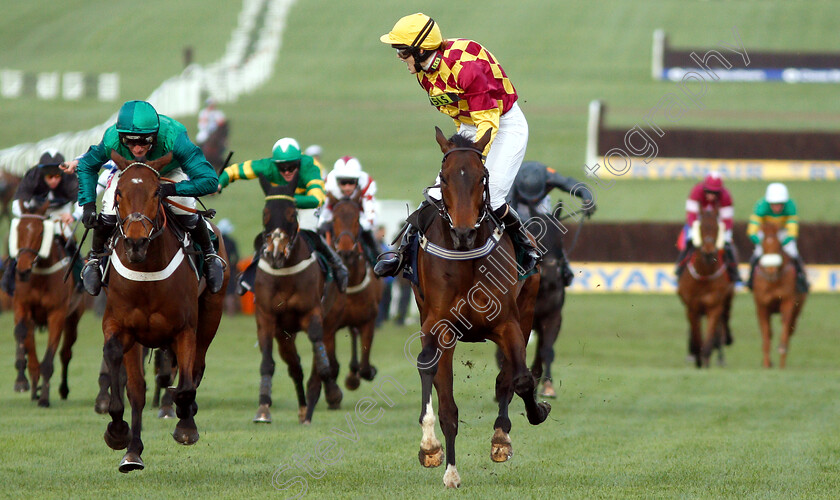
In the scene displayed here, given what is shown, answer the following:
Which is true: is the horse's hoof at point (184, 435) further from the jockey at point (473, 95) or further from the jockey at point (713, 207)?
the jockey at point (713, 207)

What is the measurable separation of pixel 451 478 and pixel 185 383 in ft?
5.50

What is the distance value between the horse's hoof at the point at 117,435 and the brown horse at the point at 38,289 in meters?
4.40

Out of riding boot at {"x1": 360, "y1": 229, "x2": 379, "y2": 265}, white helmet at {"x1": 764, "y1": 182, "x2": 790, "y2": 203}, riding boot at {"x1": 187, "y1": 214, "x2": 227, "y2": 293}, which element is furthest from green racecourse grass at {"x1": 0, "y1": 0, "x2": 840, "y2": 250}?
riding boot at {"x1": 187, "y1": 214, "x2": 227, "y2": 293}

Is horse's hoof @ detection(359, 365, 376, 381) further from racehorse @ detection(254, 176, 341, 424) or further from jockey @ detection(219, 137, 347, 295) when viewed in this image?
jockey @ detection(219, 137, 347, 295)

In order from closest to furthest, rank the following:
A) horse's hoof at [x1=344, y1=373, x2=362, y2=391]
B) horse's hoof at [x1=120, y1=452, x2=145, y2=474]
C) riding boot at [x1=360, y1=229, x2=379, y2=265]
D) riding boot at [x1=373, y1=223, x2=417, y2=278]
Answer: horse's hoof at [x1=120, y1=452, x2=145, y2=474] → riding boot at [x1=373, y1=223, x2=417, y2=278] → horse's hoof at [x1=344, y1=373, x2=362, y2=391] → riding boot at [x1=360, y1=229, x2=379, y2=265]

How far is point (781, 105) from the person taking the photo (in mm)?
39750

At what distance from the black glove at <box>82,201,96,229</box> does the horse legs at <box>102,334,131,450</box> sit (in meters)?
0.63

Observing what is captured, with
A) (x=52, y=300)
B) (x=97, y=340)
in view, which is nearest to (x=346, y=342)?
(x=97, y=340)

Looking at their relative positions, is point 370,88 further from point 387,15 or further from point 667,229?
point 667,229

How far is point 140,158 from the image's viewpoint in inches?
267

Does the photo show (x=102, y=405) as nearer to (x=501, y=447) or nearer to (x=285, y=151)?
(x=285, y=151)

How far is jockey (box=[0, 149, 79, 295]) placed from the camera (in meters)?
11.2

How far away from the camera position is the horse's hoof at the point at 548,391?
37.4 feet

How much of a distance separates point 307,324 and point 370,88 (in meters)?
33.4
